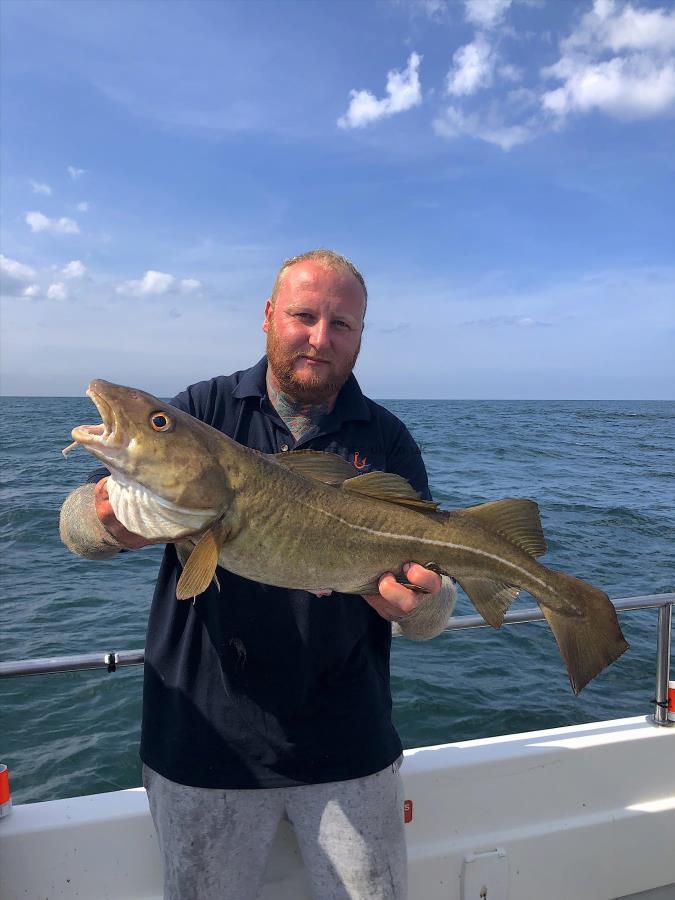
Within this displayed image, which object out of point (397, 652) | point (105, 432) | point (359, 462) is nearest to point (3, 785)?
point (105, 432)

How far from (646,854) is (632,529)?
46.0 feet

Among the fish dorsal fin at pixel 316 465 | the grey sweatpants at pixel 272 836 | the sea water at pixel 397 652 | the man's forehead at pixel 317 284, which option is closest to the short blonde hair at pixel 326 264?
the man's forehead at pixel 317 284

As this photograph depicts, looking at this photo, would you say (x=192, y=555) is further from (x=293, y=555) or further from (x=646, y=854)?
(x=646, y=854)

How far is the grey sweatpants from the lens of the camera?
278cm

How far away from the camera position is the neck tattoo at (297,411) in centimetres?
330

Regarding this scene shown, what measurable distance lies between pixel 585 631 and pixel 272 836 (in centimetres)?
168

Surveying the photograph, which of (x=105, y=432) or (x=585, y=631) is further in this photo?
(x=585, y=631)

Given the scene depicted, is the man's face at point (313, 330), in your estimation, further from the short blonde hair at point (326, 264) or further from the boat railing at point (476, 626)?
the boat railing at point (476, 626)

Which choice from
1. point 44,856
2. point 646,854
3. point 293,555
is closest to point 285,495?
point 293,555

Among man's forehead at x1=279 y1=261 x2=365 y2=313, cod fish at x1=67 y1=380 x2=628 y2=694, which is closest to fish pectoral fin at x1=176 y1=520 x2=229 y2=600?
cod fish at x1=67 y1=380 x2=628 y2=694

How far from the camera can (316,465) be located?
9.11ft

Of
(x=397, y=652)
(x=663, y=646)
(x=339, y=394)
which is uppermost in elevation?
(x=339, y=394)

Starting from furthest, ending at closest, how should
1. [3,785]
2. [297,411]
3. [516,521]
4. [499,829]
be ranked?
[499,829] < [297,411] < [3,785] < [516,521]

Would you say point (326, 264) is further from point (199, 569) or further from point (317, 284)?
point (199, 569)
